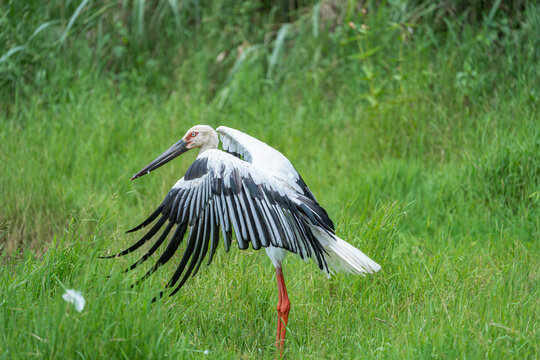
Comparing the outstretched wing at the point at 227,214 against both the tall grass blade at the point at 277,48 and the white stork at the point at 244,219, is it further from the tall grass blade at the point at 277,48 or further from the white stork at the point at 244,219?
the tall grass blade at the point at 277,48

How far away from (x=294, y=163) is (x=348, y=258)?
8.39 feet

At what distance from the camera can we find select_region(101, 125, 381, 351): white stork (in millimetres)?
3021

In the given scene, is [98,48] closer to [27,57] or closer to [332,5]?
[27,57]

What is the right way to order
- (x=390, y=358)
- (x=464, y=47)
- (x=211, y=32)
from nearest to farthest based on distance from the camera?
(x=390, y=358) < (x=464, y=47) < (x=211, y=32)

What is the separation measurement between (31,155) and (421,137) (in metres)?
3.29

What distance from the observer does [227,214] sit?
3068 millimetres

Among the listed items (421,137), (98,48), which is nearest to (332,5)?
(421,137)

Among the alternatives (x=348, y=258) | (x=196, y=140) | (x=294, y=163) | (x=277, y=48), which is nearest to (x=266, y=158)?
(x=196, y=140)

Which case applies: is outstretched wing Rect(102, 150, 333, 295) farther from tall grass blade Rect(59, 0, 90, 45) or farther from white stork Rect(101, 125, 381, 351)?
tall grass blade Rect(59, 0, 90, 45)

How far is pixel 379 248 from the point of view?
380 cm

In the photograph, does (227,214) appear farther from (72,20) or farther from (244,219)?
(72,20)

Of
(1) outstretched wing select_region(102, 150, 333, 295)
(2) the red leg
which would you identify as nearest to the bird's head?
(1) outstretched wing select_region(102, 150, 333, 295)

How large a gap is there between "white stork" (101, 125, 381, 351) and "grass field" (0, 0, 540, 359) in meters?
0.20

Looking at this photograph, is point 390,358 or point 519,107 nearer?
point 390,358
